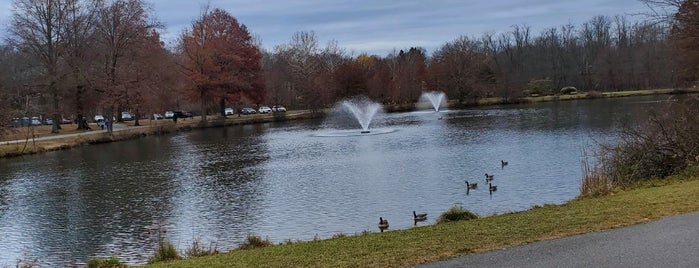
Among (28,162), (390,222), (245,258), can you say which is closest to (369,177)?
(390,222)

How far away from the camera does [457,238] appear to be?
866 centimetres

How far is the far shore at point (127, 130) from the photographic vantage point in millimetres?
44250

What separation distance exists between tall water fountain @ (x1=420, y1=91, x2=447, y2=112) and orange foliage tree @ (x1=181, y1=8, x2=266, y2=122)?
28234mm

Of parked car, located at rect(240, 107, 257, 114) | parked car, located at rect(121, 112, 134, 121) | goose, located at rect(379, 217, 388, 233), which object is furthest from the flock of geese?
parked car, located at rect(240, 107, 257, 114)

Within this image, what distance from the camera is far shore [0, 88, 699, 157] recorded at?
145 feet

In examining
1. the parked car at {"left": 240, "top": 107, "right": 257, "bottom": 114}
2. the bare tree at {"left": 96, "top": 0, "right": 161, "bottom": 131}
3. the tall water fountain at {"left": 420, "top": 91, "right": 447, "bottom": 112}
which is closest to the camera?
the bare tree at {"left": 96, "top": 0, "right": 161, "bottom": 131}

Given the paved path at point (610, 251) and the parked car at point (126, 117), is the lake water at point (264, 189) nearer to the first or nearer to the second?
the paved path at point (610, 251)

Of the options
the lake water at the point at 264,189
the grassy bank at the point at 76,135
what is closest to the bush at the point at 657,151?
the lake water at the point at 264,189

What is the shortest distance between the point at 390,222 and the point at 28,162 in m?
30.6

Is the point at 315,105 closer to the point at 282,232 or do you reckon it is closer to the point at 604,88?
the point at 604,88

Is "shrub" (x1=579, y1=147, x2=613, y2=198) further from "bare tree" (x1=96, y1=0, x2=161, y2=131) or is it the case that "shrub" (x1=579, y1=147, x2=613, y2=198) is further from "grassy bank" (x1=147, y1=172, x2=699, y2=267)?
"bare tree" (x1=96, y1=0, x2=161, y2=131)

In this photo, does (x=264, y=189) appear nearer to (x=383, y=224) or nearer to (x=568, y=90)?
(x=383, y=224)

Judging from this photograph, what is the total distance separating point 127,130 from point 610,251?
55.4 metres

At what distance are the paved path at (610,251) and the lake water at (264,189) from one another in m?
7.07
